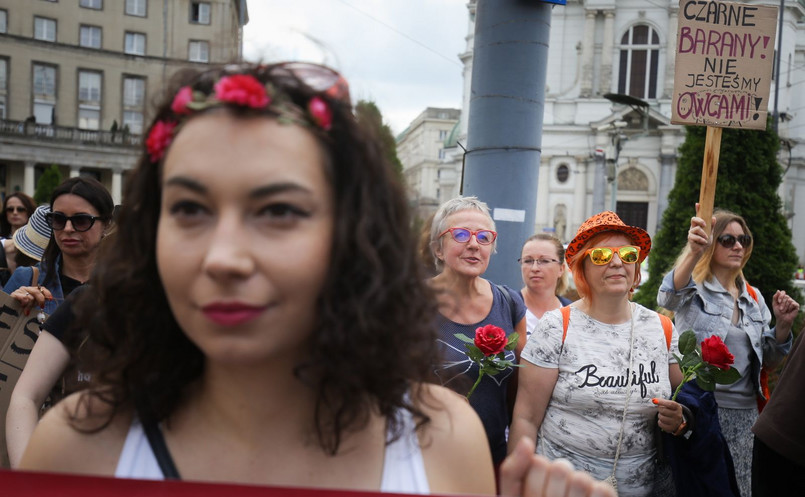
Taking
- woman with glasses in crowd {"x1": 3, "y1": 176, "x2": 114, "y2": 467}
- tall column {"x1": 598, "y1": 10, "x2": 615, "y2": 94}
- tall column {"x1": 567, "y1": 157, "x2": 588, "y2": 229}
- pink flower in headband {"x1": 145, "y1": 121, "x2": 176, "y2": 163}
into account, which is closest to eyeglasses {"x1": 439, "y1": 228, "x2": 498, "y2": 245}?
woman with glasses in crowd {"x1": 3, "y1": 176, "x2": 114, "y2": 467}

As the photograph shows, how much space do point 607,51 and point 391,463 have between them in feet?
135

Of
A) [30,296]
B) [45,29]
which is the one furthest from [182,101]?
[45,29]

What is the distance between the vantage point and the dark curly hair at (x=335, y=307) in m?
1.20

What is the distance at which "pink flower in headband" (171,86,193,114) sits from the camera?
3.91ft

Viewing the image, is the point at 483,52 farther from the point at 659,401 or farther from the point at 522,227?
the point at 659,401

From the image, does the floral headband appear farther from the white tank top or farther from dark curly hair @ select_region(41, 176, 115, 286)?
dark curly hair @ select_region(41, 176, 115, 286)

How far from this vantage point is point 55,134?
42.0m

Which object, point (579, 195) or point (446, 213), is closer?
point (446, 213)

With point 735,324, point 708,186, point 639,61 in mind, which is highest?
point 639,61

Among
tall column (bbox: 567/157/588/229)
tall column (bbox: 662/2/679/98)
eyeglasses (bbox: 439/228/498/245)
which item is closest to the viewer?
eyeglasses (bbox: 439/228/498/245)

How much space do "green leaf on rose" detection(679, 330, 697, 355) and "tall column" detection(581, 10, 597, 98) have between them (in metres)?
38.7

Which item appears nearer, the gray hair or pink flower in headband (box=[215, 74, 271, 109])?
pink flower in headband (box=[215, 74, 271, 109])

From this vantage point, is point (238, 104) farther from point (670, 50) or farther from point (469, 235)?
point (670, 50)

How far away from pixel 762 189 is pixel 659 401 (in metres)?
6.28
